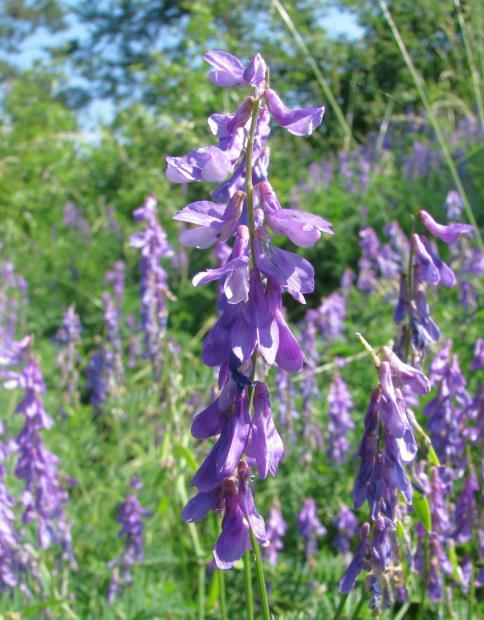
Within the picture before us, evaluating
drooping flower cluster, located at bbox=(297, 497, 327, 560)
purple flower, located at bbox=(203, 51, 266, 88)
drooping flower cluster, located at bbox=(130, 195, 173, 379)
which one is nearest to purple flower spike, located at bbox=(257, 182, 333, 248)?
purple flower, located at bbox=(203, 51, 266, 88)

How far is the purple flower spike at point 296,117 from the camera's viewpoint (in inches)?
36.8

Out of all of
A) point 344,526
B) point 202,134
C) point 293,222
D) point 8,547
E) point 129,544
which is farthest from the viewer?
point 202,134

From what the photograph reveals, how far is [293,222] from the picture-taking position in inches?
34.5

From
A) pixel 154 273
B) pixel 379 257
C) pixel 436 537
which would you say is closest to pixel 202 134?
pixel 379 257

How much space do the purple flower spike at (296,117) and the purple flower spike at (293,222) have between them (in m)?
0.09

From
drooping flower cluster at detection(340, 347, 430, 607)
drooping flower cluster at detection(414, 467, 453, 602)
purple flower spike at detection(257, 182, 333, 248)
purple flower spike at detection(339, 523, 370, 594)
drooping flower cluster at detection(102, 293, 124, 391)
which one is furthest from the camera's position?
drooping flower cluster at detection(102, 293, 124, 391)

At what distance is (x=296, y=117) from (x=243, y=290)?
9.8 inches

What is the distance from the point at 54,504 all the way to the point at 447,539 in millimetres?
1352

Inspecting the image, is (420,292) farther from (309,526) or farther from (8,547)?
(309,526)

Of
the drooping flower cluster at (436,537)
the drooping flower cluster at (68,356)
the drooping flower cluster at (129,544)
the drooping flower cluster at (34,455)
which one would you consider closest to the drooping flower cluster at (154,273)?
the drooping flower cluster at (129,544)

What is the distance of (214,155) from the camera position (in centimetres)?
87

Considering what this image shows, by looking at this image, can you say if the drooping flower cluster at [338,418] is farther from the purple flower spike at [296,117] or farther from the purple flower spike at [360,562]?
the purple flower spike at [296,117]

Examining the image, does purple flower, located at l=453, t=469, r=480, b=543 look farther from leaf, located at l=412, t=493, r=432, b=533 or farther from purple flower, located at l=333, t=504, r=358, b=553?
purple flower, located at l=333, t=504, r=358, b=553

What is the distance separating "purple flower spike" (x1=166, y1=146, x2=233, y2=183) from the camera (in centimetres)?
88
